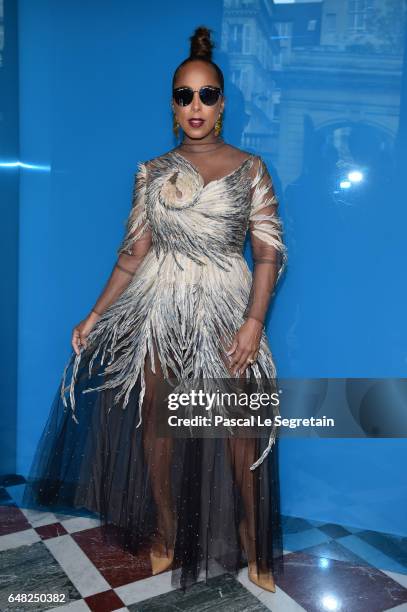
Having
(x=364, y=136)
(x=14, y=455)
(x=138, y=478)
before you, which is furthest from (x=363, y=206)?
(x=14, y=455)

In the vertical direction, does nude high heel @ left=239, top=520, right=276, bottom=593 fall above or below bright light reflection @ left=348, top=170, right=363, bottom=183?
below

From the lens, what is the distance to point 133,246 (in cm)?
202

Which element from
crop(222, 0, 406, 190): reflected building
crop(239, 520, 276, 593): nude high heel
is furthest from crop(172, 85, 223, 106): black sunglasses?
crop(239, 520, 276, 593): nude high heel

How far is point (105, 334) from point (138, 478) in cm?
44

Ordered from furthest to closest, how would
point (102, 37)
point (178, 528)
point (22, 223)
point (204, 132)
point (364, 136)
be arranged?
1. point (22, 223)
2. point (102, 37)
3. point (364, 136)
4. point (204, 132)
5. point (178, 528)

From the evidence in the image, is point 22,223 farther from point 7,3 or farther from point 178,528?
point 178,528

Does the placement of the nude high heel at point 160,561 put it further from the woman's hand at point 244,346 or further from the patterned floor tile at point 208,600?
the woman's hand at point 244,346

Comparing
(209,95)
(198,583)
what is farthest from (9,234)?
(198,583)

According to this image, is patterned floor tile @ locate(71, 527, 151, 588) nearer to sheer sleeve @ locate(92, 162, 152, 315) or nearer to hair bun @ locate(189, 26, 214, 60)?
sheer sleeve @ locate(92, 162, 152, 315)

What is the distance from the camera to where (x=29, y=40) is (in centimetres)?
246

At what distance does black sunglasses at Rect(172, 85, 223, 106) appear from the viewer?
6.20 ft

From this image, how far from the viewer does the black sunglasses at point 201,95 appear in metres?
1.89

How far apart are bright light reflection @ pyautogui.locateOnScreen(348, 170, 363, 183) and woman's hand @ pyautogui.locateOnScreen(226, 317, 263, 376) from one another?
62 cm

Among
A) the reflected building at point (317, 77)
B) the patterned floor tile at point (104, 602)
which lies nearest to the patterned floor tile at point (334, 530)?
the patterned floor tile at point (104, 602)
